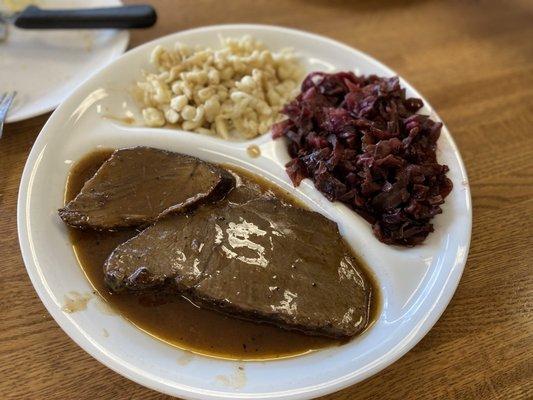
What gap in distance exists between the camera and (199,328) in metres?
→ 1.86

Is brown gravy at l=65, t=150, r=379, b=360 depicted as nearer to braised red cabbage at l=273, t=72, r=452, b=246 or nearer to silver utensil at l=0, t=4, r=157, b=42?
braised red cabbage at l=273, t=72, r=452, b=246

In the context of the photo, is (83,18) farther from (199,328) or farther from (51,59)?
(199,328)

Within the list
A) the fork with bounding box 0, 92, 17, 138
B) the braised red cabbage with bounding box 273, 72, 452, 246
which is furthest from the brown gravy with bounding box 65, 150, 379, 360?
the fork with bounding box 0, 92, 17, 138

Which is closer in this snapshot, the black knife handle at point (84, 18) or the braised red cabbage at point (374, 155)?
the braised red cabbage at point (374, 155)

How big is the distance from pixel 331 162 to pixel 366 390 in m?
0.96

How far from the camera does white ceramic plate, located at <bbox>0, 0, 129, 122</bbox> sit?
8.47 feet

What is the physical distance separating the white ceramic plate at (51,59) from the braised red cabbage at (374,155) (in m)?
1.20

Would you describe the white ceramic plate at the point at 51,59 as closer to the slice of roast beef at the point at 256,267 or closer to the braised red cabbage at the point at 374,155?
the slice of roast beef at the point at 256,267

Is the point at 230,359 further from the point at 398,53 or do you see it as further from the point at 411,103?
the point at 398,53

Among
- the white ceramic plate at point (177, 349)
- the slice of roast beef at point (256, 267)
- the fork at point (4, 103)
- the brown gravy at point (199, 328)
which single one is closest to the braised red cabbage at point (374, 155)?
the white ceramic plate at point (177, 349)

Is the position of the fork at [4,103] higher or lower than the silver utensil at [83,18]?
lower

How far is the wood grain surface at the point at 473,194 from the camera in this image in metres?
1.85

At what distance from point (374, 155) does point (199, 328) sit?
3.40 feet

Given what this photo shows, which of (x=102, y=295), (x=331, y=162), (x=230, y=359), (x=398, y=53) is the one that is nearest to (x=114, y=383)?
(x=102, y=295)
